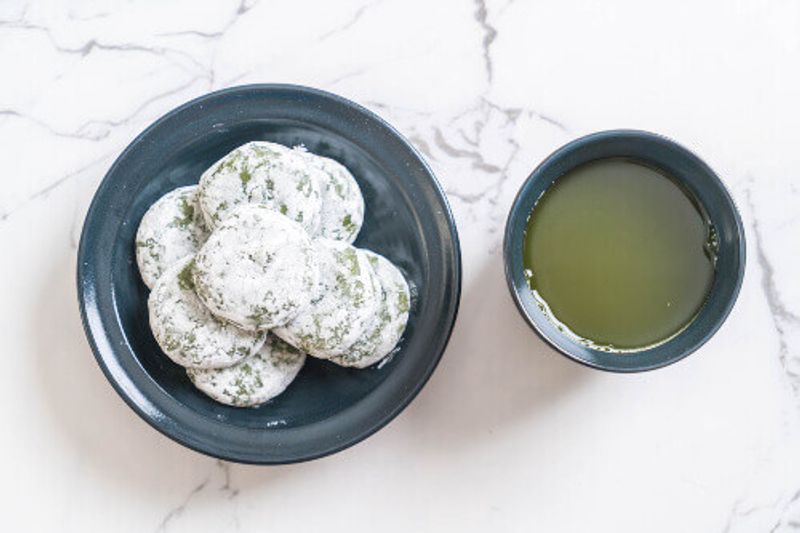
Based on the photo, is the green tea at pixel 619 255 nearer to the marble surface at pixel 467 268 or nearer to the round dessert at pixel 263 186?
the marble surface at pixel 467 268

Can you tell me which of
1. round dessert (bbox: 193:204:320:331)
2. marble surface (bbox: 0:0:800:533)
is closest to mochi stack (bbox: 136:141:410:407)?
round dessert (bbox: 193:204:320:331)

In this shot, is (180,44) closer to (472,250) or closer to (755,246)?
(472,250)

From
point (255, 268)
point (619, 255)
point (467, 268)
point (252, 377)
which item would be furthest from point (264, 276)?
point (619, 255)

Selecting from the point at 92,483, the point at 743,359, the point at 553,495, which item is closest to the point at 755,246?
the point at 743,359

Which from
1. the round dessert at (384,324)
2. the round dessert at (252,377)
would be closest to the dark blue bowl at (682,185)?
the round dessert at (384,324)

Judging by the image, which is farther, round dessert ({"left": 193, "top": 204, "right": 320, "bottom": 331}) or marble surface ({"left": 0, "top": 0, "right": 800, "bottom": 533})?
marble surface ({"left": 0, "top": 0, "right": 800, "bottom": 533})

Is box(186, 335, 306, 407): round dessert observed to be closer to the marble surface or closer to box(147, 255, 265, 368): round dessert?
box(147, 255, 265, 368): round dessert
